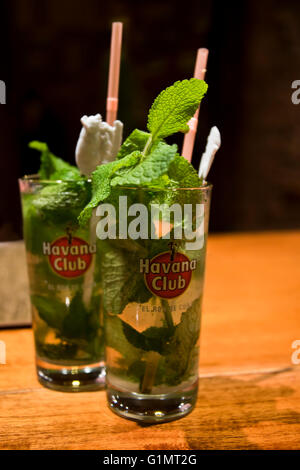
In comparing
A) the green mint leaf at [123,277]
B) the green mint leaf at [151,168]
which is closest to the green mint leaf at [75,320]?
the green mint leaf at [123,277]

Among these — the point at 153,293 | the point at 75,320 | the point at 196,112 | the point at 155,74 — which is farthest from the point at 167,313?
the point at 155,74

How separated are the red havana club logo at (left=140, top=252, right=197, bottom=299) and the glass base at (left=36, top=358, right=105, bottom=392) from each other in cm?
21

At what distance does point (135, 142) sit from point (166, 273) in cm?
17

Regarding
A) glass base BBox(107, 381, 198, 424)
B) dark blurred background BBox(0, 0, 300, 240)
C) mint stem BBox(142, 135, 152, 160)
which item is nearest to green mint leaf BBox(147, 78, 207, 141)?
mint stem BBox(142, 135, 152, 160)

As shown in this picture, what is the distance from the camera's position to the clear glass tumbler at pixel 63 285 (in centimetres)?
73

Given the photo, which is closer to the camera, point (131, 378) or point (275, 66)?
point (131, 378)

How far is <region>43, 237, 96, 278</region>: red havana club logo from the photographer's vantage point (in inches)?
A: 28.9

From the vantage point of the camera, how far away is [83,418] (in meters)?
0.68

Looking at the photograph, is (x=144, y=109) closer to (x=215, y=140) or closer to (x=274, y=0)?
(x=274, y=0)

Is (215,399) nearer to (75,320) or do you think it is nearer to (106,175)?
(75,320)

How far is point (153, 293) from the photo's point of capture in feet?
2.11
